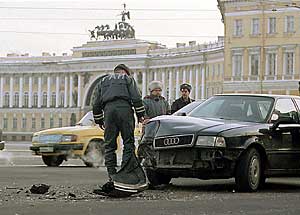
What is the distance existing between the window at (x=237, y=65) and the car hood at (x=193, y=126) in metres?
73.9

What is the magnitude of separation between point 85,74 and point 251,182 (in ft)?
364

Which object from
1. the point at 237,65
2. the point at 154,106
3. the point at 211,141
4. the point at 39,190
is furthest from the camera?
the point at 237,65

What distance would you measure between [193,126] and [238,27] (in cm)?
7432

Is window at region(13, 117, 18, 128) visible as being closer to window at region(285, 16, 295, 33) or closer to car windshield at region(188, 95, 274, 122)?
window at region(285, 16, 295, 33)

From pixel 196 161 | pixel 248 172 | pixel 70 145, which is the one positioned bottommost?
pixel 70 145

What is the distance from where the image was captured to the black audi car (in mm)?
11570

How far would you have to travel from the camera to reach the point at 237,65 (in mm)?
86438

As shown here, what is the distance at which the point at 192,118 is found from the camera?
12.3 meters

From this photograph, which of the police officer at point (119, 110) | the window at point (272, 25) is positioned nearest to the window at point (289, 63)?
the window at point (272, 25)

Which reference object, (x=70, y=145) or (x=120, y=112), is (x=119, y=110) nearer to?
(x=120, y=112)

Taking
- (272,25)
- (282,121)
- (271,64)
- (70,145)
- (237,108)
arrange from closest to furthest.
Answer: (282,121)
(237,108)
(70,145)
(272,25)
(271,64)

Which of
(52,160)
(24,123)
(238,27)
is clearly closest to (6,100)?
(24,123)

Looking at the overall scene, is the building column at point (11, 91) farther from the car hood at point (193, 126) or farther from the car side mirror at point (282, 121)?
the car hood at point (193, 126)

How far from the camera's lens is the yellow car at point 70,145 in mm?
20469
